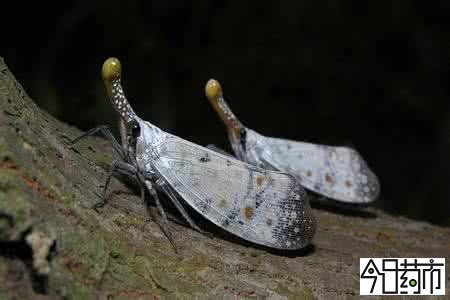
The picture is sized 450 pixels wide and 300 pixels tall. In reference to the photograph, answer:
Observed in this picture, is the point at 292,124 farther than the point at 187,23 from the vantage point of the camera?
Yes

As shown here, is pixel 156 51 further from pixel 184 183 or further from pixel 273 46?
pixel 184 183

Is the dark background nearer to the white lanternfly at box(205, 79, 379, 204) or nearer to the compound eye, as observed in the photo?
the white lanternfly at box(205, 79, 379, 204)

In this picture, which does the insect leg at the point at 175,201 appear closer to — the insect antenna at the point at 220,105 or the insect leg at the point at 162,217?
the insect leg at the point at 162,217

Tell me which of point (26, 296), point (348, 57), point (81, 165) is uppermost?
point (348, 57)

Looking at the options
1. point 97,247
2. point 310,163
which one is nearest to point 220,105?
point 310,163

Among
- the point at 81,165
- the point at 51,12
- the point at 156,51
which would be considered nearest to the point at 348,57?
the point at 156,51

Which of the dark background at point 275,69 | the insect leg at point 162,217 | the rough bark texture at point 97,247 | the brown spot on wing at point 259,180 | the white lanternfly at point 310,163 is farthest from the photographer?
the dark background at point 275,69

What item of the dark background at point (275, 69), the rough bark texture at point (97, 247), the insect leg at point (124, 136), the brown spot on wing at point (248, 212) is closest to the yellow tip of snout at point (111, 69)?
the insect leg at point (124, 136)

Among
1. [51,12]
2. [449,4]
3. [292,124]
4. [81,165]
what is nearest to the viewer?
[81,165]
